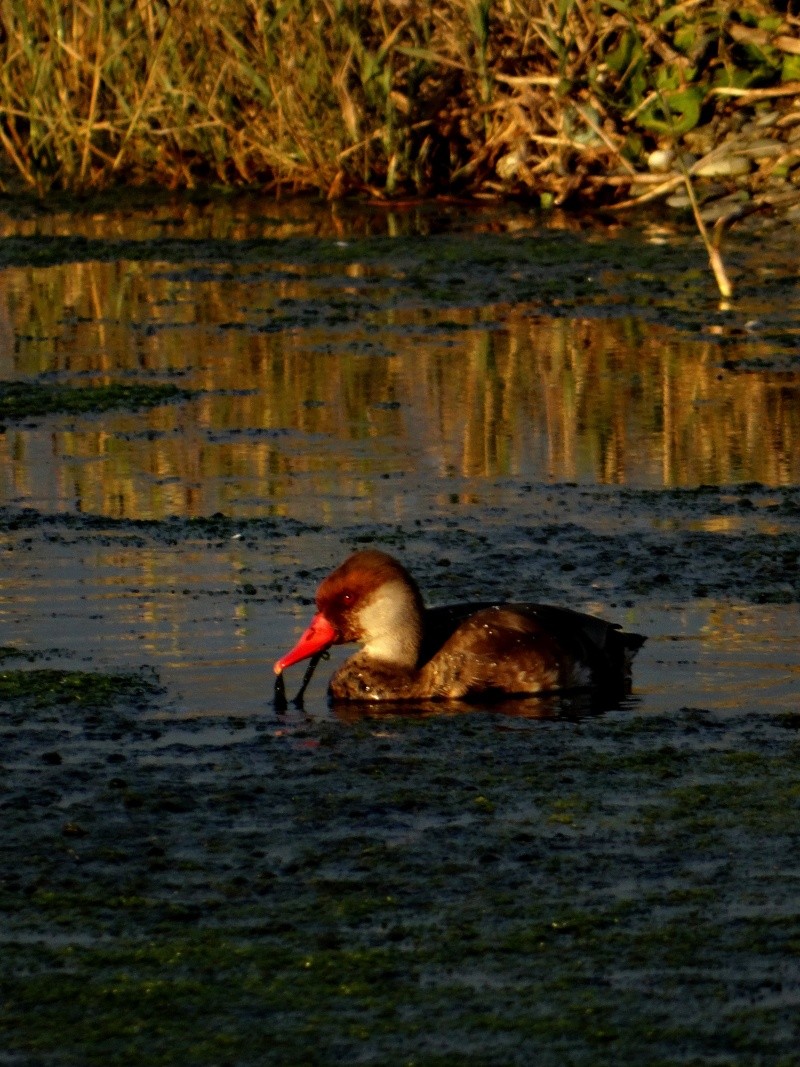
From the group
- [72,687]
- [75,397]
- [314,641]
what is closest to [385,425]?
[75,397]

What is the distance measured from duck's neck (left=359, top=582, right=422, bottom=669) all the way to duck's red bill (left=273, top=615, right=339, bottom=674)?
4.2 inches

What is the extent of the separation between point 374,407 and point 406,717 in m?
4.68

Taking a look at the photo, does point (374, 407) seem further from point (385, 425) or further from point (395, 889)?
point (395, 889)

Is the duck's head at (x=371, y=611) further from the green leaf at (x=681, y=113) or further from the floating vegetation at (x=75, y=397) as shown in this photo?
the green leaf at (x=681, y=113)

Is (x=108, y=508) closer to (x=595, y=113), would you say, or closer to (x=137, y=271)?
(x=137, y=271)

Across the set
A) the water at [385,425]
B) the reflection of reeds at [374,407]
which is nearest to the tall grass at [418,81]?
the water at [385,425]

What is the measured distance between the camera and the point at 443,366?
1248 cm

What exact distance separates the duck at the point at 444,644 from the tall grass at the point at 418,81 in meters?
10.6

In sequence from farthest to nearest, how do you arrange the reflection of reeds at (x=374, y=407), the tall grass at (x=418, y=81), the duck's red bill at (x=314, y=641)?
the tall grass at (x=418, y=81)
the reflection of reeds at (x=374, y=407)
the duck's red bill at (x=314, y=641)

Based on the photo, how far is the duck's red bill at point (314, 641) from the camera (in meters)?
6.92

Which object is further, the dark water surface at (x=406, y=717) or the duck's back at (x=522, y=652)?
the duck's back at (x=522, y=652)

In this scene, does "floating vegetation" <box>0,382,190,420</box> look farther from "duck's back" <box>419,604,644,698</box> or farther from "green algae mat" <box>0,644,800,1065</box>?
"green algae mat" <box>0,644,800,1065</box>

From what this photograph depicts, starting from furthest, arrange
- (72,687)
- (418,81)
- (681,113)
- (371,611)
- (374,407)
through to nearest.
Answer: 1. (418,81)
2. (681,113)
3. (374,407)
4. (371,611)
5. (72,687)

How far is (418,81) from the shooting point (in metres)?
18.6
